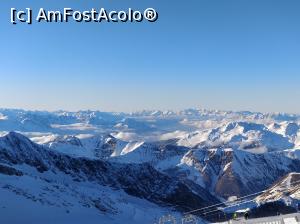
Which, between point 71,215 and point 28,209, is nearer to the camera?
point 28,209

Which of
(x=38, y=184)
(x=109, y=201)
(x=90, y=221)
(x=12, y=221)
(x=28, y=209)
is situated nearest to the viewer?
(x=12, y=221)

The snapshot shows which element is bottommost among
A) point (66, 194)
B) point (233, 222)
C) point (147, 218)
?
point (147, 218)

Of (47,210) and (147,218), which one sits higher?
(47,210)

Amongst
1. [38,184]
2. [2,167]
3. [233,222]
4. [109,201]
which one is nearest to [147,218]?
[109,201]

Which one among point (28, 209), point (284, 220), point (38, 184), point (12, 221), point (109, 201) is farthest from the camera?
point (109, 201)

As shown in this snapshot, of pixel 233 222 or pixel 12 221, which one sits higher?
pixel 233 222

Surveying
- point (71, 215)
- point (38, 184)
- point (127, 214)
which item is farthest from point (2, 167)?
point (71, 215)

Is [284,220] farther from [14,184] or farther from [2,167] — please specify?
[2,167]

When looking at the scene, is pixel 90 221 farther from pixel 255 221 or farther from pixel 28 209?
pixel 255 221

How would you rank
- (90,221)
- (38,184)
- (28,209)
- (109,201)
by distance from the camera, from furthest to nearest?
1. (109,201)
2. (38,184)
3. (90,221)
4. (28,209)
